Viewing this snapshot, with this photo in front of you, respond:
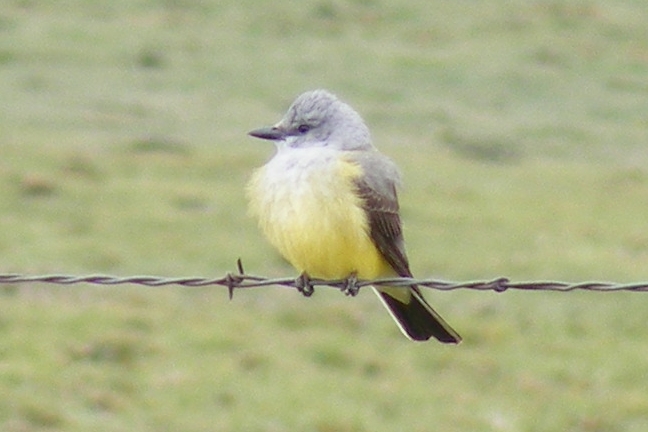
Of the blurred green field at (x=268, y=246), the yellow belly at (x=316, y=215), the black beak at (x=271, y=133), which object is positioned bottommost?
the yellow belly at (x=316, y=215)

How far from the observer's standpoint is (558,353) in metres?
11.4

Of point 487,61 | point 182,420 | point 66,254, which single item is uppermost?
point 487,61

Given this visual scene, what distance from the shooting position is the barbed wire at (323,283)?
4.94 m

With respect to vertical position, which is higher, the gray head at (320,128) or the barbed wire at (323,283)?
the gray head at (320,128)

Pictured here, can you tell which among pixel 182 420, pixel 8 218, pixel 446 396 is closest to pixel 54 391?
pixel 182 420

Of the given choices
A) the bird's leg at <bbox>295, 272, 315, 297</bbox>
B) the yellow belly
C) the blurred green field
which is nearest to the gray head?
the yellow belly

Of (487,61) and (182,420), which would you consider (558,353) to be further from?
(487,61)

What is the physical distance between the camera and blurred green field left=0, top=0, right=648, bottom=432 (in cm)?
1023

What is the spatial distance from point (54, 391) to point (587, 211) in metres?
8.28

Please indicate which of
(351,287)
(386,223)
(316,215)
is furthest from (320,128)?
(351,287)

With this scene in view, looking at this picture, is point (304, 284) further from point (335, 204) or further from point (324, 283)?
point (335, 204)

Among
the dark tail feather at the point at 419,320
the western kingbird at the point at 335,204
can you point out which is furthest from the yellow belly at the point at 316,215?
the dark tail feather at the point at 419,320

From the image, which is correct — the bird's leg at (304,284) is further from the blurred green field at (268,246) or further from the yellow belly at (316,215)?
the blurred green field at (268,246)

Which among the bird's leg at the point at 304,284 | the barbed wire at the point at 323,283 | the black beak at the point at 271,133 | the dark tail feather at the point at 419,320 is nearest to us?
the barbed wire at the point at 323,283
